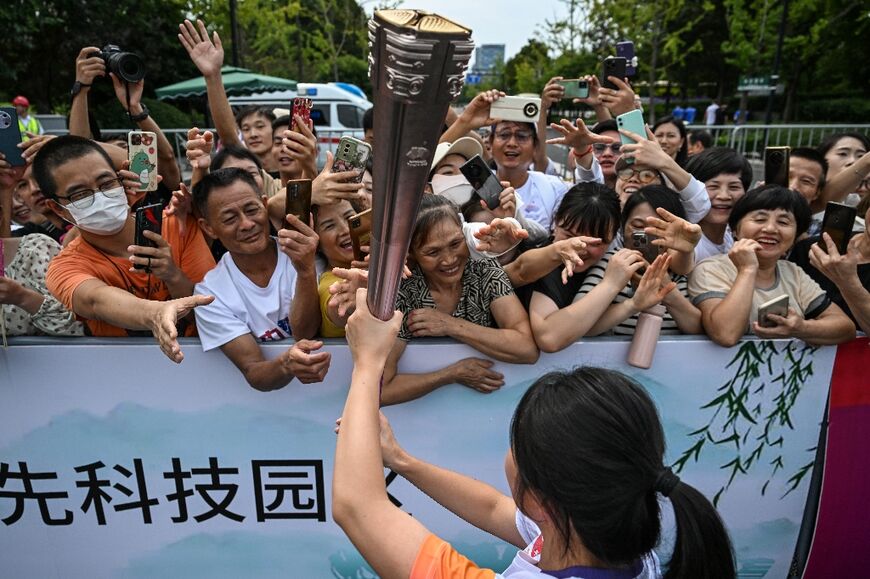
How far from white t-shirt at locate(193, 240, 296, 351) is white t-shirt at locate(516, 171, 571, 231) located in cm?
173

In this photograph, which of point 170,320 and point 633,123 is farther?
point 633,123

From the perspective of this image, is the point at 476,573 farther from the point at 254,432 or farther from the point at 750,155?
the point at 750,155

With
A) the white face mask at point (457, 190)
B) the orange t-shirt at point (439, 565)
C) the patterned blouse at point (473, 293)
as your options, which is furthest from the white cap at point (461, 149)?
the orange t-shirt at point (439, 565)

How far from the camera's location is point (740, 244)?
7.82 ft

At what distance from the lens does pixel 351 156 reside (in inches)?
94.7

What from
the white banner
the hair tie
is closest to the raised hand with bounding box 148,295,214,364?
the white banner

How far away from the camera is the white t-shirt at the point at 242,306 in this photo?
222 cm

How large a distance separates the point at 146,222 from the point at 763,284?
7.84 feet

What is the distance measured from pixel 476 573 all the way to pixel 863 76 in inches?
1206

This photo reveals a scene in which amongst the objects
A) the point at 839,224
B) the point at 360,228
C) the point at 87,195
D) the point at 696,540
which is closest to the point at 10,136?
the point at 87,195

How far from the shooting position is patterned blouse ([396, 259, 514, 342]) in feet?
7.73

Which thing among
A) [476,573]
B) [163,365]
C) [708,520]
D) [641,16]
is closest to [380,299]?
[476,573]

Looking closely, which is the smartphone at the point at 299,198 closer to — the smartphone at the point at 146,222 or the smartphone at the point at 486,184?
the smartphone at the point at 146,222

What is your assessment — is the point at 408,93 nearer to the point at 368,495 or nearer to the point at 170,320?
Answer: the point at 368,495
